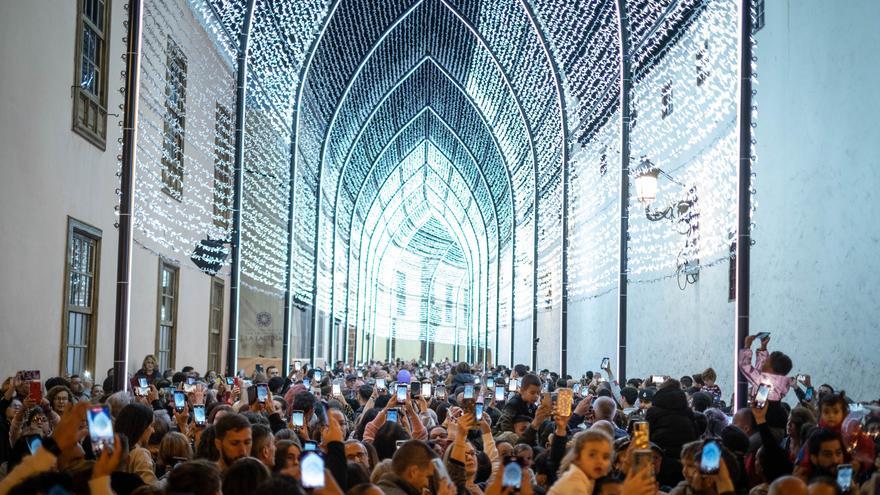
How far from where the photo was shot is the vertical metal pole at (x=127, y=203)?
484 inches

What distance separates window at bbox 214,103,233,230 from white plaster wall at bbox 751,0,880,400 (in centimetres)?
1324

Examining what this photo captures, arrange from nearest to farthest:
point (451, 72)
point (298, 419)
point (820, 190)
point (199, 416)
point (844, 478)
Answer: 1. point (844, 478)
2. point (298, 419)
3. point (199, 416)
4. point (820, 190)
5. point (451, 72)

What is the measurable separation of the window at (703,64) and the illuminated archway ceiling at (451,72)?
0.96 m

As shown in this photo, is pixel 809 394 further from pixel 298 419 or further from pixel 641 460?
pixel 641 460

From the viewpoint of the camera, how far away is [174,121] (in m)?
22.5

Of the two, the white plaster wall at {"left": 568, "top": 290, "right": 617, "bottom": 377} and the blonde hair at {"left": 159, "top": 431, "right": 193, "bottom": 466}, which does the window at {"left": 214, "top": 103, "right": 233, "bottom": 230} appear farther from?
the blonde hair at {"left": 159, "top": 431, "right": 193, "bottom": 466}

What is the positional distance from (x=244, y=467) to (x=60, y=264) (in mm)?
11054

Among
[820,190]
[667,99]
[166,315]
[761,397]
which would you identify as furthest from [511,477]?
[667,99]

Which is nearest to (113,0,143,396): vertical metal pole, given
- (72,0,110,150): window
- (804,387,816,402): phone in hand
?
(72,0,110,150): window

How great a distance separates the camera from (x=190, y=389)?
1261cm

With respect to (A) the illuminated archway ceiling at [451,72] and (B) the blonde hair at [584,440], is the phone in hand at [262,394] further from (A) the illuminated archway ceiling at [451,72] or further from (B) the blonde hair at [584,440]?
(A) the illuminated archway ceiling at [451,72]

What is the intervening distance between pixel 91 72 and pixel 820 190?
1096 centimetres

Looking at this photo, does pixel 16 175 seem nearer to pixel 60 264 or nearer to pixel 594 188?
pixel 60 264

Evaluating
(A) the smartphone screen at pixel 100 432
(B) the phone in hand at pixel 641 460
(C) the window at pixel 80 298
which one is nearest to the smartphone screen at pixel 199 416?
(A) the smartphone screen at pixel 100 432
